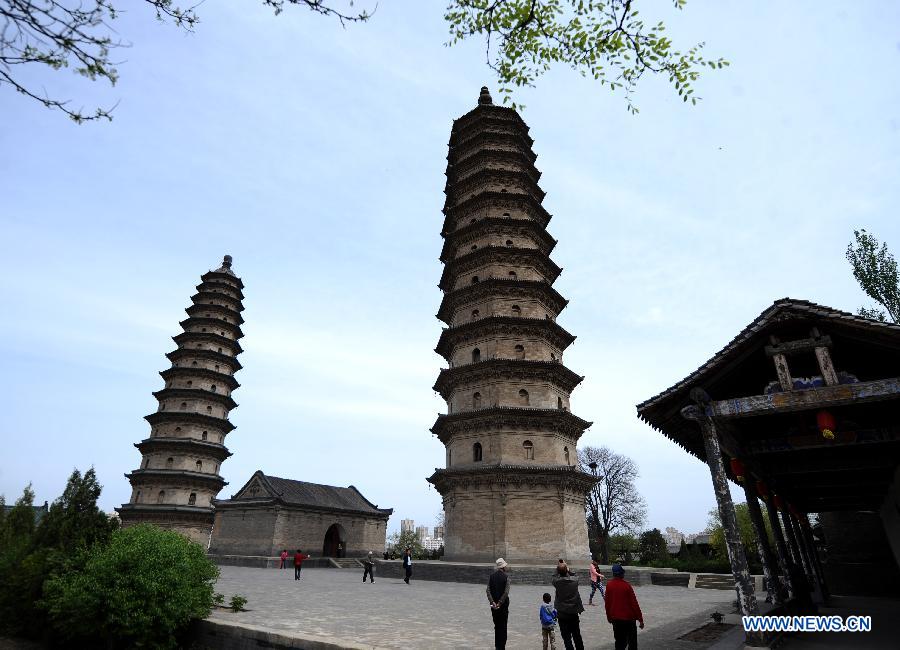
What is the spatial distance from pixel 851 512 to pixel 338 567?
88.0ft

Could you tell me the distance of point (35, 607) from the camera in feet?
33.1

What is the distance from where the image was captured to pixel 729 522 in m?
7.23

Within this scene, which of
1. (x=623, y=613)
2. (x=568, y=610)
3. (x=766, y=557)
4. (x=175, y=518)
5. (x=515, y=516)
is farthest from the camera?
(x=175, y=518)

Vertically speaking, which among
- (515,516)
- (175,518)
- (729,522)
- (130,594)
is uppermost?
(175,518)

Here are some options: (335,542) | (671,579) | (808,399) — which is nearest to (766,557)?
(808,399)

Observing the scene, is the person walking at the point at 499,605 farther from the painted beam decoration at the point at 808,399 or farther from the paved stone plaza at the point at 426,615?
the painted beam decoration at the point at 808,399

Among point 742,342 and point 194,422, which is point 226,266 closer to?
point 194,422

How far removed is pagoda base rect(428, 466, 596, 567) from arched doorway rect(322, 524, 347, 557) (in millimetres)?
16016

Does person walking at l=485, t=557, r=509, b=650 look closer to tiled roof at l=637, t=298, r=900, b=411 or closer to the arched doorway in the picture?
tiled roof at l=637, t=298, r=900, b=411

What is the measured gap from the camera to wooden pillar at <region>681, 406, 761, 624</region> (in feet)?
22.3

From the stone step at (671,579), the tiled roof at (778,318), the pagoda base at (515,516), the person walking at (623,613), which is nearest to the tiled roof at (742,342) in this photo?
the tiled roof at (778,318)

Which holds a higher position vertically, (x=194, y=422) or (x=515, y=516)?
(x=194, y=422)

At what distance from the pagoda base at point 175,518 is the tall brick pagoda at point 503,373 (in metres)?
19.9

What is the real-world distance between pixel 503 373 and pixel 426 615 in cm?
1322
